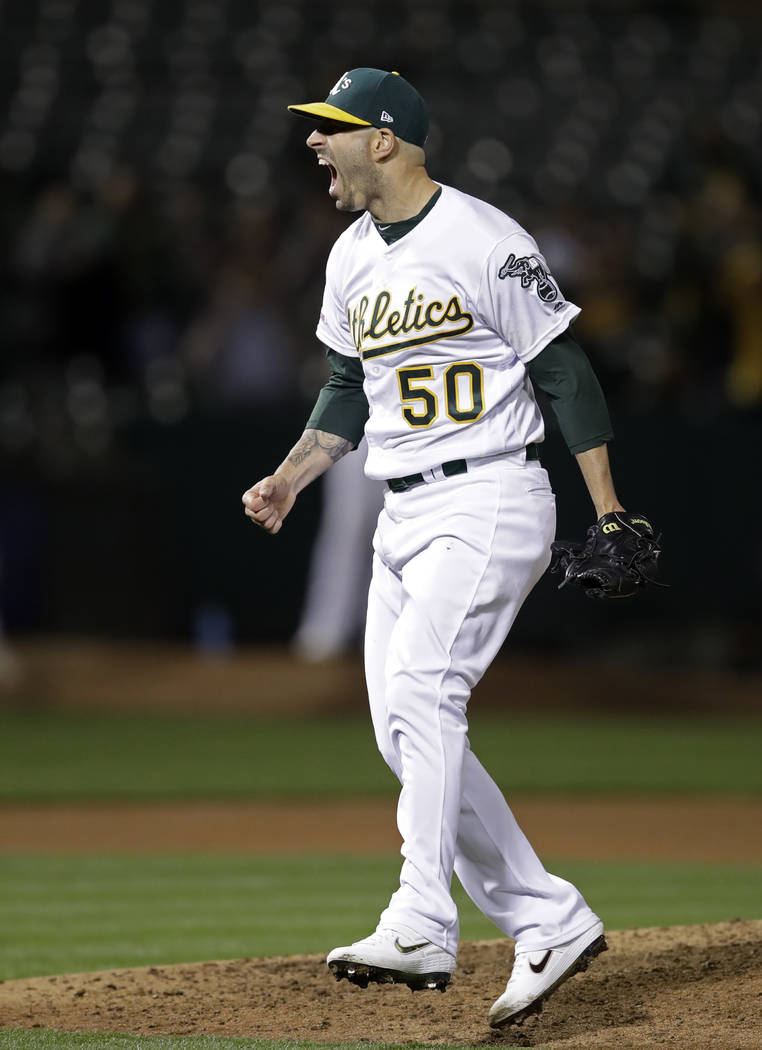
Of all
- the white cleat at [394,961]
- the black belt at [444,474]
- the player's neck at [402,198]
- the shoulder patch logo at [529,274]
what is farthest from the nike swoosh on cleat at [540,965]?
the player's neck at [402,198]

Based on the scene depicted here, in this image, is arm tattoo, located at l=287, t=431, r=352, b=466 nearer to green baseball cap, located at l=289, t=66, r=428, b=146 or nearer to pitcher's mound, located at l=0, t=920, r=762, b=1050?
green baseball cap, located at l=289, t=66, r=428, b=146

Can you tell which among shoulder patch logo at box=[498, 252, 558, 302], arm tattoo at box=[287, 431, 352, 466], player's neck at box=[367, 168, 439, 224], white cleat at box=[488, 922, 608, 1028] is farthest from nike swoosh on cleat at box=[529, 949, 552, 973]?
player's neck at box=[367, 168, 439, 224]

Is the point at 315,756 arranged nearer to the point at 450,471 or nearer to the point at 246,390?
the point at 246,390

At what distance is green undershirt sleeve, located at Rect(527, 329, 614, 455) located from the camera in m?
3.58

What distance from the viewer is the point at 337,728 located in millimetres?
11164

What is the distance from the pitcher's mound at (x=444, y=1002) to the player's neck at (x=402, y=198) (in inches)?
69.5

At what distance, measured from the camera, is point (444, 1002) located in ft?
13.5

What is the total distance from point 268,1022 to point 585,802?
5043mm

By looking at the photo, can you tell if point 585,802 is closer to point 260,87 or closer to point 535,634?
point 535,634

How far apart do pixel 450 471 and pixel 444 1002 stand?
1.33 m

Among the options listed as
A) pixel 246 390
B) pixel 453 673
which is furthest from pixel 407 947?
pixel 246 390

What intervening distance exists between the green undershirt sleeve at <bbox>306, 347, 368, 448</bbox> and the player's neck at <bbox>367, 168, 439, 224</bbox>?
1.28 ft

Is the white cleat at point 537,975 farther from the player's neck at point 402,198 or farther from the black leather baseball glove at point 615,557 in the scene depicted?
the player's neck at point 402,198

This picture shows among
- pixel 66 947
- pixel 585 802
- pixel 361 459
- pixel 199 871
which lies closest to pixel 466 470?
pixel 66 947
